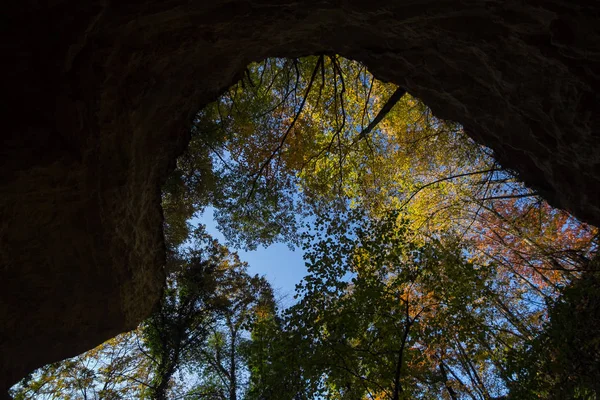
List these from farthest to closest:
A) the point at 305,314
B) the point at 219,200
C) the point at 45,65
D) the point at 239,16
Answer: the point at 219,200 → the point at 305,314 → the point at 239,16 → the point at 45,65

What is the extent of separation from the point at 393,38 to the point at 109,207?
4740 millimetres

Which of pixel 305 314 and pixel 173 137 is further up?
pixel 173 137

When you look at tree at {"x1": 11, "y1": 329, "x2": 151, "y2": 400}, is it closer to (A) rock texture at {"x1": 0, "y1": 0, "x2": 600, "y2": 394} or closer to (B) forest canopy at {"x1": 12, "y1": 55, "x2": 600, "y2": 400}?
(B) forest canopy at {"x1": 12, "y1": 55, "x2": 600, "y2": 400}

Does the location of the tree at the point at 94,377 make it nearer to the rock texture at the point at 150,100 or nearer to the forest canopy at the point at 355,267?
the forest canopy at the point at 355,267

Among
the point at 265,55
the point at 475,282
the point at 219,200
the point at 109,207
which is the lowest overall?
the point at 475,282

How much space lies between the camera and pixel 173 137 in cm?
519

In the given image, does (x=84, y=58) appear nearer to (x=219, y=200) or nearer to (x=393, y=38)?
(x=393, y=38)

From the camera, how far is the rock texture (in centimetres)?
308

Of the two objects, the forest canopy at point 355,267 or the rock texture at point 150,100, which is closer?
the rock texture at point 150,100

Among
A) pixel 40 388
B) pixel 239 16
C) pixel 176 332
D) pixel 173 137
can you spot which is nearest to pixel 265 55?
pixel 239 16

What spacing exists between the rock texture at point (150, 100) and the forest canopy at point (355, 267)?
2.43m

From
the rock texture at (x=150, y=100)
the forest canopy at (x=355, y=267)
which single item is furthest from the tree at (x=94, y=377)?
the rock texture at (x=150, y=100)

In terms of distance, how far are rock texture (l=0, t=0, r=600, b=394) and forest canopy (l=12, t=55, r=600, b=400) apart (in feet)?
7.99

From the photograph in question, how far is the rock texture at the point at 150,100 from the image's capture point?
3.08 m
